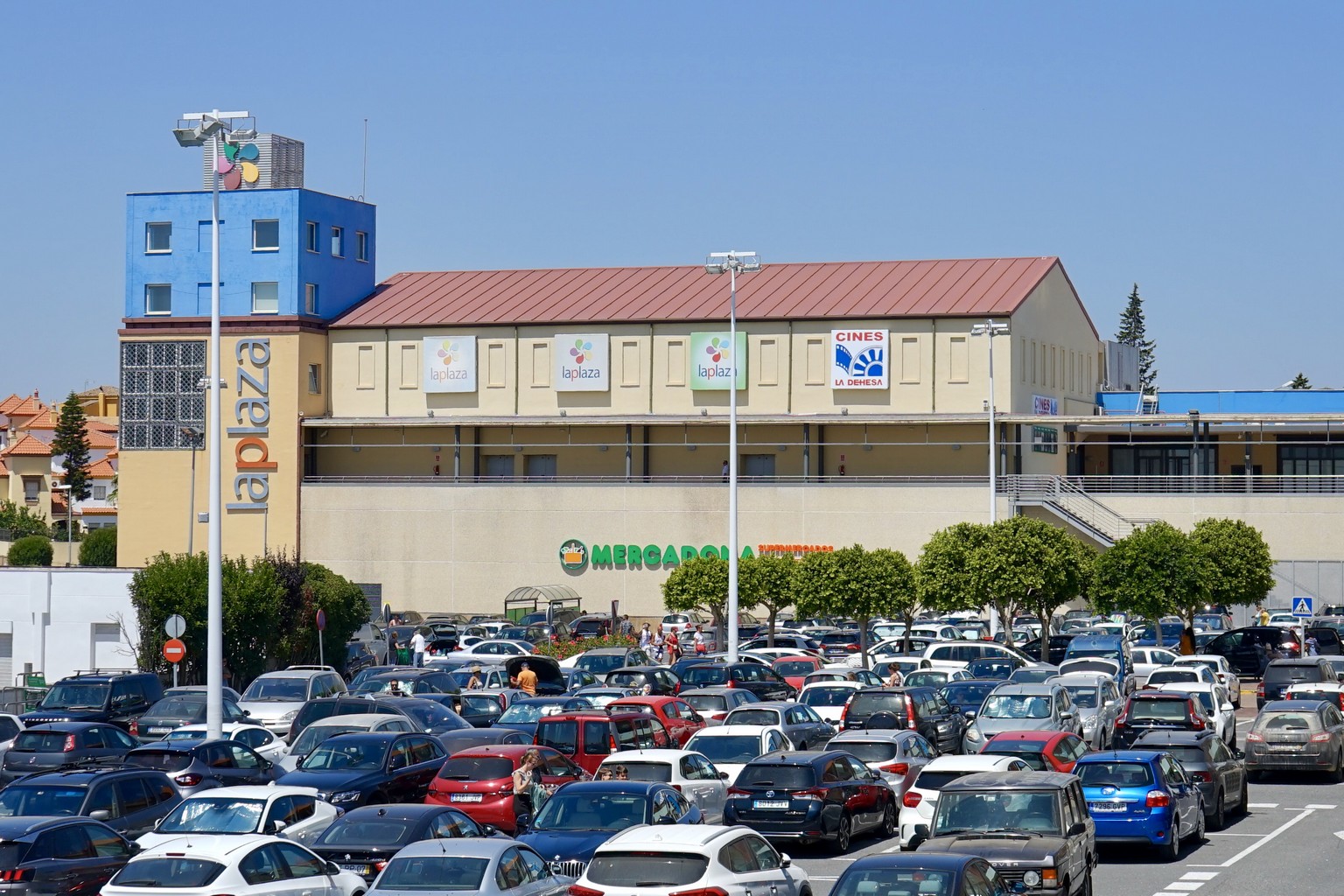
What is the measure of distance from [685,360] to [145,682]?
40803mm

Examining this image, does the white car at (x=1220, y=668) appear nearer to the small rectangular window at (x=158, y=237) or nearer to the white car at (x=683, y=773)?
the white car at (x=683, y=773)

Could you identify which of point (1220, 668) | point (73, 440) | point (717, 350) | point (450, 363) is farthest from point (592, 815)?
point (73, 440)

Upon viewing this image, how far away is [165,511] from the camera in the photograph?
7856cm

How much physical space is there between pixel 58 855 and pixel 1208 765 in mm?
15043

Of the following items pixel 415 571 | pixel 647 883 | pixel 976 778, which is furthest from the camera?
pixel 415 571

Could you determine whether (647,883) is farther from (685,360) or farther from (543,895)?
(685,360)

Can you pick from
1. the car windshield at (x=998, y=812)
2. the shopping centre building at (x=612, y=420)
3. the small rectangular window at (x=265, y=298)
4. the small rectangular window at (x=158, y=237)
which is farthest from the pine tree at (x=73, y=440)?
the car windshield at (x=998, y=812)

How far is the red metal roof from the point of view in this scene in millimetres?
72812

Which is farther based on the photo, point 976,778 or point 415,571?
point 415,571

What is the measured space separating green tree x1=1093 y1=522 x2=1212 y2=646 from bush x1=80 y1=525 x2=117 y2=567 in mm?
71928

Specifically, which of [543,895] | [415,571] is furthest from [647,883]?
[415,571]

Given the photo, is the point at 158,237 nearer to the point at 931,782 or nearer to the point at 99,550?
the point at 99,550

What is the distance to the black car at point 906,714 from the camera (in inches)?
1197

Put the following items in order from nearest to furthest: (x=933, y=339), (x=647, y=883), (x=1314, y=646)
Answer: (x=647, y=883) < (x=1314, y=646) < (x=933, y=339)
